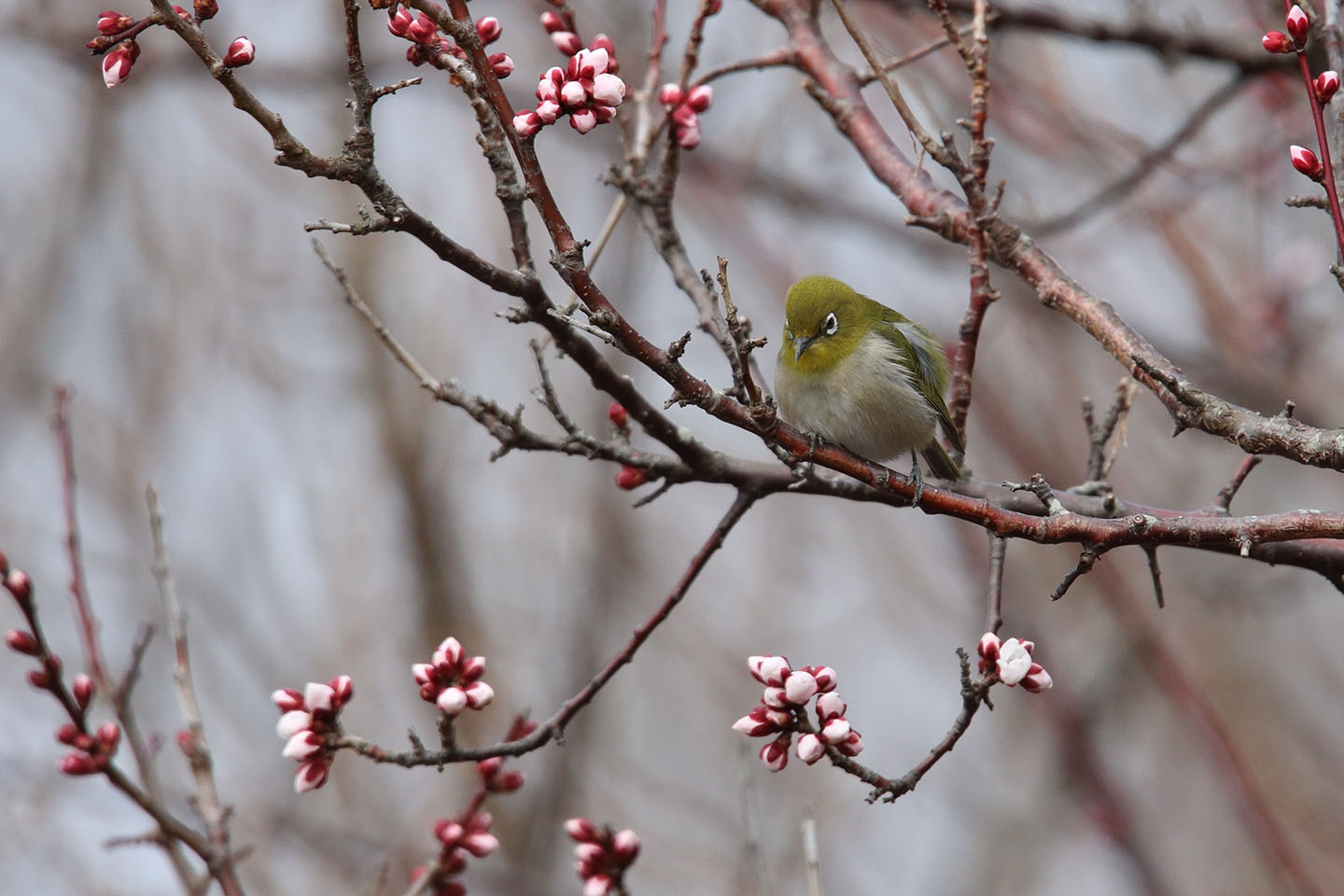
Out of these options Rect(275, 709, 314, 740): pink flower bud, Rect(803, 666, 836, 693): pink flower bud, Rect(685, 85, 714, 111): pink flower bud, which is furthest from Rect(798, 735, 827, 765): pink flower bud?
Rect(685, 85, 714, 111): pink flower bud

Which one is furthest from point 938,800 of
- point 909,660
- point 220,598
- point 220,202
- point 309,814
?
point 220,202

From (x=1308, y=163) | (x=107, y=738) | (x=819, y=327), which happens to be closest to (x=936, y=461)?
(x=819, y=327)

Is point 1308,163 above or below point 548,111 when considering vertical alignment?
below

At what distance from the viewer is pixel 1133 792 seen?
986 centimetres

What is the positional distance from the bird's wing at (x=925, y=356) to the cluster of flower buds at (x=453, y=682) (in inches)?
100

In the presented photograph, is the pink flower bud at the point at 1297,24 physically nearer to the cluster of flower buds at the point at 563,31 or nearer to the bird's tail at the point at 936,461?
the cluster of flower buds at the point at 563,31

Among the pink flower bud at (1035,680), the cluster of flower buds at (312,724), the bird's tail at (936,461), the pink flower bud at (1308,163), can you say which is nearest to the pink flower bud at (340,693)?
the cluster of flower buds at (312,724)

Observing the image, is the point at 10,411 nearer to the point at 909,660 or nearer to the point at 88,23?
the point at 88,23

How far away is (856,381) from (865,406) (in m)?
0.11

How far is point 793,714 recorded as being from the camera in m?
2.54

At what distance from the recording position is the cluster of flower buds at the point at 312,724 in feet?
8.16

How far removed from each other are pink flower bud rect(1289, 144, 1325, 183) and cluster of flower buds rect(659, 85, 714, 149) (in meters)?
1.64

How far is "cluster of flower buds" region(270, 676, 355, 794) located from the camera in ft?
8.16

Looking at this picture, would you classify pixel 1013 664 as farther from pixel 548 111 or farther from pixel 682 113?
pixel 682 113
